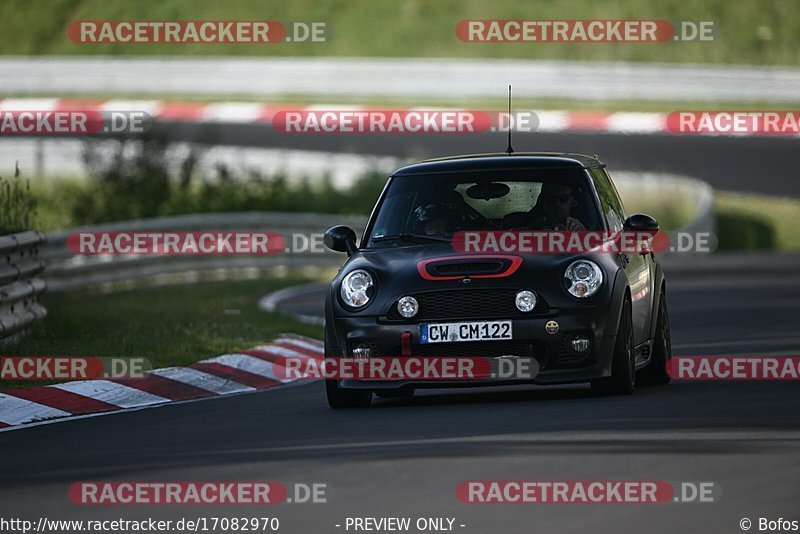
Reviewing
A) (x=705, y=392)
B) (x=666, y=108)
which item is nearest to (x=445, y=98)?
(x=666, y=108)

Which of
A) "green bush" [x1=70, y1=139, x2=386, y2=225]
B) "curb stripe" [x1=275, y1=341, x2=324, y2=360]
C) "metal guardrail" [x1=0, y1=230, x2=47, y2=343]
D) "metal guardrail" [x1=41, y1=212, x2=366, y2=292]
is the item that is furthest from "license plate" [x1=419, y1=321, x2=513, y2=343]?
"green bush" [x1=70, y1=139, x2=386, y2=225]

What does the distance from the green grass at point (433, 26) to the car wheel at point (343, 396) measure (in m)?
35.3

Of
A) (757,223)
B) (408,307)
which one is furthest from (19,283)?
(757,223)

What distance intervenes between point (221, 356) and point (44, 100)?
28633 mm

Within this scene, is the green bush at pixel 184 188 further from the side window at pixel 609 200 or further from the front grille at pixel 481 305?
the front grille at pixel 481 305

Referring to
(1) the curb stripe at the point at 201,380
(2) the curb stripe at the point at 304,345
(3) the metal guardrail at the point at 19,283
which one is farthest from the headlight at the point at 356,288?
(2) the curb stripe at the point at 304,345

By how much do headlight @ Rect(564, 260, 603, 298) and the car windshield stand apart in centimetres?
59

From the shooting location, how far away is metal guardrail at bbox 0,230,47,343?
529 inches

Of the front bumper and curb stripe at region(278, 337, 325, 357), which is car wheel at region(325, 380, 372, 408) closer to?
the front bumper

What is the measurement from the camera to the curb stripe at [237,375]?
13070 millimetres

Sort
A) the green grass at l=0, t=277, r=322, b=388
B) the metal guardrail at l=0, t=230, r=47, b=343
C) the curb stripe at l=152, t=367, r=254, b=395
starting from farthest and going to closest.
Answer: the green grass at l=0, t=277, r=322, b=388 < the metal guardrail at l=0, t=230, r=47, b=343 < the curb stripe at l=152, t=367, r=254, b=395

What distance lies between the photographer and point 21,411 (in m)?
10.9

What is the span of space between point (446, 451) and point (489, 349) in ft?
6.35

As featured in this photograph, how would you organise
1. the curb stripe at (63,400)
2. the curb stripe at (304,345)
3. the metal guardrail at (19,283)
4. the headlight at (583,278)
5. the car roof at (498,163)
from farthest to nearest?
1. the curb stripe at (304,345)
2. the metal guardrail at (19,283)
3. the car roof at (498,163)
4. the curb stripe at (63,400)
5. the headlight at (583,278)
